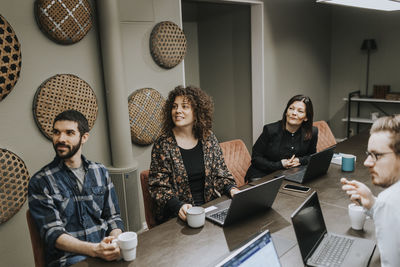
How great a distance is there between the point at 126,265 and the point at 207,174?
0.91 metres

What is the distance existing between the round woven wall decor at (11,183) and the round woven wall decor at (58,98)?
0.28 metres

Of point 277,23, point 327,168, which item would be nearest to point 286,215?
point 327,168

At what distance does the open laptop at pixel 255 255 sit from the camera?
3.24ft

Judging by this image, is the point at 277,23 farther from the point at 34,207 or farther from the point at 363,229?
the point at 34,207

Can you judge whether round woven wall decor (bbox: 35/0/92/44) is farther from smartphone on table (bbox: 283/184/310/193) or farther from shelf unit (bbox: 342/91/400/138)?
shelf unit (bbox: 342/91/400/138)

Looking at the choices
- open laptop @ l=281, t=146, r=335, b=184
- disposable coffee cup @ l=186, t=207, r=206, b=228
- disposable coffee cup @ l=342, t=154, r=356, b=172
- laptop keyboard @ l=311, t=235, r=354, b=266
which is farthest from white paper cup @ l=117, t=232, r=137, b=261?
disposable coffee cup @ l=342, t=154, r=356, b=172

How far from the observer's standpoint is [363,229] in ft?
5.10

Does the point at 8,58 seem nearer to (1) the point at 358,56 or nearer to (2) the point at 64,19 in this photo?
(2) the point at 64,19

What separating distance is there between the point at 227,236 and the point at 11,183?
1528mm

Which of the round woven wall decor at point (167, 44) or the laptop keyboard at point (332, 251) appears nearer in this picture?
the laptop keyboard at point (332, 251)

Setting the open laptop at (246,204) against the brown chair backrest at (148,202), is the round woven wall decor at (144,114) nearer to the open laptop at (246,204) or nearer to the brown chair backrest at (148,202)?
the brown chair backrest at (148,202)

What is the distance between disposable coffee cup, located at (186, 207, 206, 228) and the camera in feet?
5.20

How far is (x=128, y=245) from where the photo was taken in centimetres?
131

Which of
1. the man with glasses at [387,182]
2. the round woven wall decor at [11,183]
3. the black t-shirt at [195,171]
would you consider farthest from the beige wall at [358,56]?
the round woven wall decor at [11,183]
